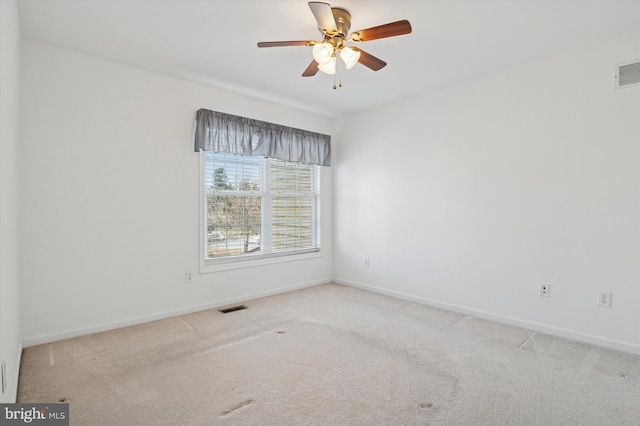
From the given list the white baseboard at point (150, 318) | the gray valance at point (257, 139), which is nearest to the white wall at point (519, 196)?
the gray valance at point (257, 139)

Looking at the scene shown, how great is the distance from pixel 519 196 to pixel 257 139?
2.89m

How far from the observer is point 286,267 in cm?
457

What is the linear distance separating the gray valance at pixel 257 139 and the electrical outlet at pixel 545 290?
2958 mm

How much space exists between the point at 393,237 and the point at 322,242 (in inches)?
44.6

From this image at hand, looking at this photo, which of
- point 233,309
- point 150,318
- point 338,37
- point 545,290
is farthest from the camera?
point 233,309

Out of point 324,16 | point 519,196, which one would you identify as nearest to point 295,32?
point 324,16

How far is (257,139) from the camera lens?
13.6 feet

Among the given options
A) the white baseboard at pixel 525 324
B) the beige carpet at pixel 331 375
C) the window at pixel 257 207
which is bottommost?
the beige carpet at pixel 331 375

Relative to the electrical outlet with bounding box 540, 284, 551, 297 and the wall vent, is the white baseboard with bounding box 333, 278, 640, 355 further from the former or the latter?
the wall vent

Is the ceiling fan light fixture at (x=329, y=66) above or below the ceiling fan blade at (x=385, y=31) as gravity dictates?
below

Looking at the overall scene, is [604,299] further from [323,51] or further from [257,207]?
[257,207]

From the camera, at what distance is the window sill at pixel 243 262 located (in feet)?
12.6

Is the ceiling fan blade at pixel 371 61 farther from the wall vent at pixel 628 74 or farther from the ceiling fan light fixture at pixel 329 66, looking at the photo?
the wall vent at pixel 628 74

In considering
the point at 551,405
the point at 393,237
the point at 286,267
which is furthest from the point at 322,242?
the point at 551,405
